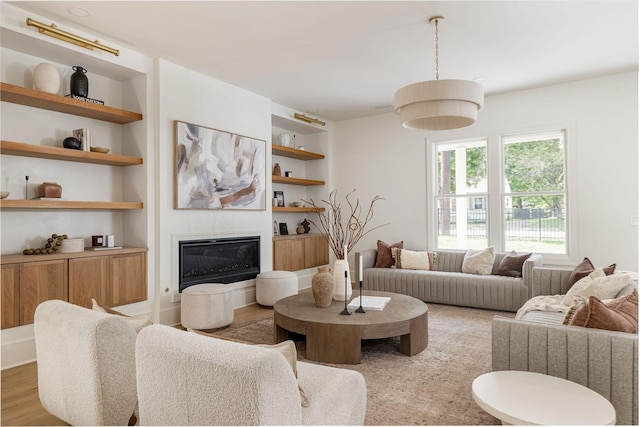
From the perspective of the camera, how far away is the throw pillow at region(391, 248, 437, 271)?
5.58 meters

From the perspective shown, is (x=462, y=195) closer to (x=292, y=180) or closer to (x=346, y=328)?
(x=292, y=180)

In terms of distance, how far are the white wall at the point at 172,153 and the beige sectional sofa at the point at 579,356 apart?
3355mm

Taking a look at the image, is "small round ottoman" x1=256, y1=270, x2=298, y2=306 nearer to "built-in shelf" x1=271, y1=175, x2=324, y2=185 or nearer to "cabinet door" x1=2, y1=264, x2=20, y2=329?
"built-in shelf" x1=271, y1=175, x2=324, y2=185

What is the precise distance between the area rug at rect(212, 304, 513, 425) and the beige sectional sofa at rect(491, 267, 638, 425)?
0.40 m

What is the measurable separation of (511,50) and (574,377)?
3.30 m

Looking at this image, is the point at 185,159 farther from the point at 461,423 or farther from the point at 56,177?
the point at 461,423

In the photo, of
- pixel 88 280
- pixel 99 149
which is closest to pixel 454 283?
pixel 88 280

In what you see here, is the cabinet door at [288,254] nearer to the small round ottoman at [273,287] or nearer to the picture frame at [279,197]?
the picture frame at [279,197]

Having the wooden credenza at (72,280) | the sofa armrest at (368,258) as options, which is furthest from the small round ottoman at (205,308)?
the sofa armrest at (368,258)

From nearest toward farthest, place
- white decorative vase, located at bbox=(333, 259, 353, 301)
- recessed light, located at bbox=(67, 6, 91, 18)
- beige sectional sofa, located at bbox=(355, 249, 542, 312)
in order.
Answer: recessed light, located at bbox=(67, 6, 91, 18) → white decorative vase, located at bbox=(333, 259, 353, 301) → beige sectional sofa, located at bbox=(355, 249, 542, 312)

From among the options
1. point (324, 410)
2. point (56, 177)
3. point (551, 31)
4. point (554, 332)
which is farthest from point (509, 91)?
point (56, 177)

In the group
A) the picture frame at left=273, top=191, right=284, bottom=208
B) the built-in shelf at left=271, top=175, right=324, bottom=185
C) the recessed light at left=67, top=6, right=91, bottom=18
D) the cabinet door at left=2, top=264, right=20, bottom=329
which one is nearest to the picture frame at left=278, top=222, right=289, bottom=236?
the picture frame at left=273, top=191, right=284, bottom=208

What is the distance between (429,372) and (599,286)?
4.83ft

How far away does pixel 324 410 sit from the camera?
160 centimetres
